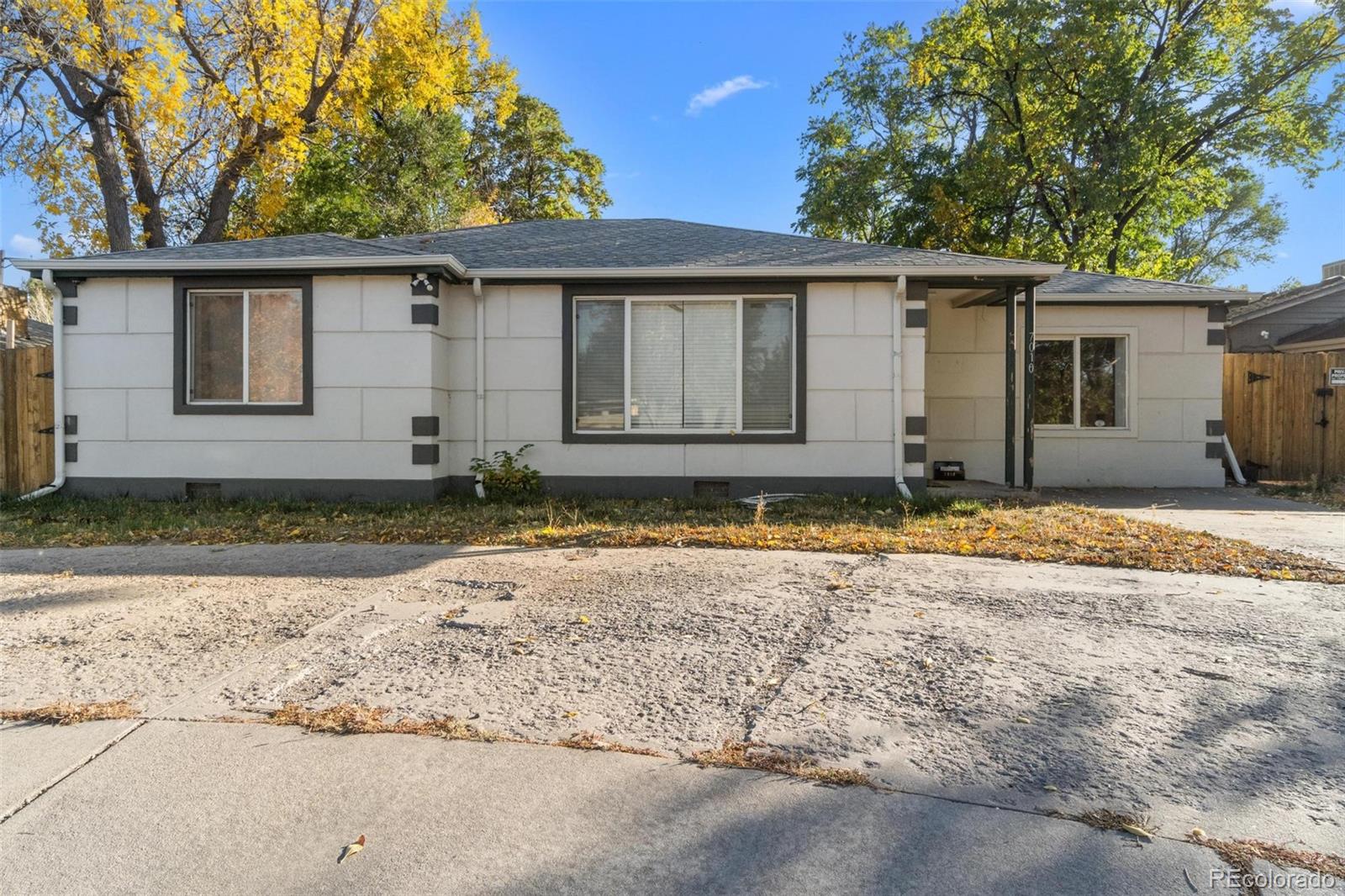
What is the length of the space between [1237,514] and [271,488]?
35.7 ft

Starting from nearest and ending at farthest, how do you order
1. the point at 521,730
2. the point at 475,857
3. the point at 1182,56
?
the point at 475,857
the point at 521,730
the point at 1182,56

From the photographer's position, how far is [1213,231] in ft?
106

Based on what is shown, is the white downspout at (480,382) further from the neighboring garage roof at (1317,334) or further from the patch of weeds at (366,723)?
the neighboring garage roof at (1317,334)

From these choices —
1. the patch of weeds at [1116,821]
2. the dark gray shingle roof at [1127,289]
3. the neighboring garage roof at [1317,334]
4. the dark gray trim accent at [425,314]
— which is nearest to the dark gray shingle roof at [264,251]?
the dark gray trim accent at [425,314]

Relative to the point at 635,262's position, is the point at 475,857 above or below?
below

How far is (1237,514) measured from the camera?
28.0ft

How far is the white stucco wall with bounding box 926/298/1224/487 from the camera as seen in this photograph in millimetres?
11102

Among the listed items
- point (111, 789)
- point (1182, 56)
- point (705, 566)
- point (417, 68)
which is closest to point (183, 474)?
point (705, 566)

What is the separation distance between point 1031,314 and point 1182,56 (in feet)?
38.2

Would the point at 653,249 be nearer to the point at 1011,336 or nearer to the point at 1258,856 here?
the point at 1011,336

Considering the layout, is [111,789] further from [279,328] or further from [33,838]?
[279,328]

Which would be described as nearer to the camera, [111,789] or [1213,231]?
[111,789]

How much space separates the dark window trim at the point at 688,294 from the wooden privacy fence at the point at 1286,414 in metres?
7.79

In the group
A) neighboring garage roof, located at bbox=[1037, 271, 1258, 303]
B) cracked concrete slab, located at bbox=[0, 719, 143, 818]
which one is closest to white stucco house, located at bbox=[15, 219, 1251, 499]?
neighboring garage roof, located at bbox=[1037, 271, 1258, 303]
